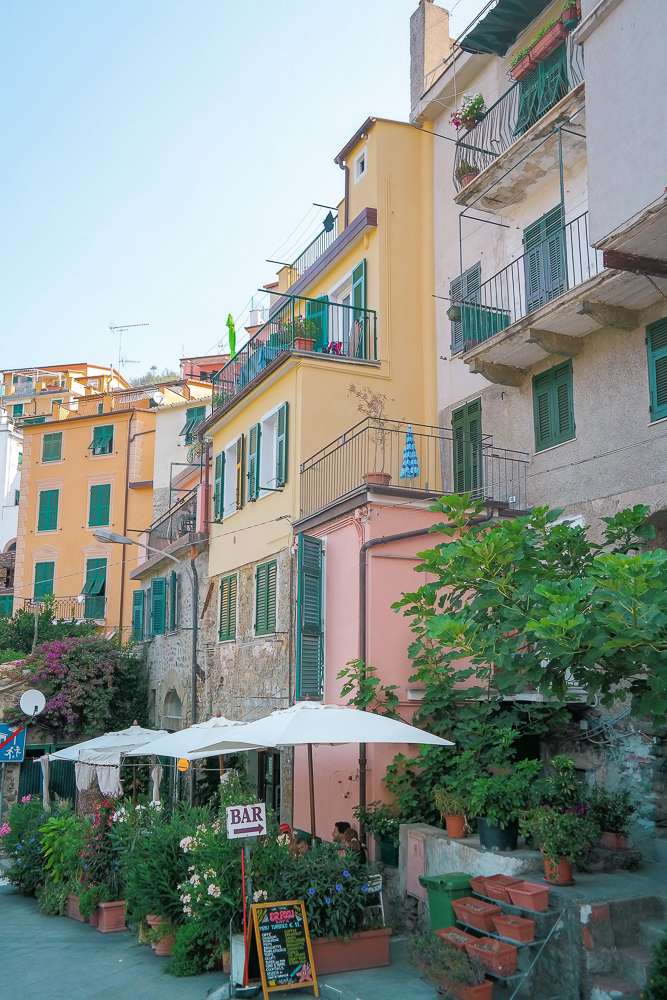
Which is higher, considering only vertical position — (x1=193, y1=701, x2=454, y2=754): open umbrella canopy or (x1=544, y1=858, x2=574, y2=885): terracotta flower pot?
(x1=193, y1=701, x2=454, y2=754): open umbrella canopy

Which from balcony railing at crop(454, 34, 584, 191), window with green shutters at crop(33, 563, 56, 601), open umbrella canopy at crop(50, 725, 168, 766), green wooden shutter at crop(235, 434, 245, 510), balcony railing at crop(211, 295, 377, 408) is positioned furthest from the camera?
window with green shutters at crop(33, 563, 56, 601)

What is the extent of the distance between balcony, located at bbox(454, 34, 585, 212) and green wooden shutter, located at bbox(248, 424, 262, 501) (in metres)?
5.66

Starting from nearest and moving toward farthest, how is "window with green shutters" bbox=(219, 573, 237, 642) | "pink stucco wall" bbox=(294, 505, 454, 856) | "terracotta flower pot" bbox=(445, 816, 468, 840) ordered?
"terracotta flower pot" bbox=(445, 816, 468, 840), "pink stucco wall" bbox=(294, 505, 454, 856), "window with green shutters" bbox=(219, 573, 237, 642)

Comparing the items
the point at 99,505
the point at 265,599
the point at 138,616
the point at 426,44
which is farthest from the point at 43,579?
the point at 426,44

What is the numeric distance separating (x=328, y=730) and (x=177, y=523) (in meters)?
15.0

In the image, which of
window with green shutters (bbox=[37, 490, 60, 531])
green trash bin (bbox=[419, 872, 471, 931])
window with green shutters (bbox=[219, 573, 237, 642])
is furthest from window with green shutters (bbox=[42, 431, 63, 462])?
green trash bin (bbox=[419, 872, 471, 931])

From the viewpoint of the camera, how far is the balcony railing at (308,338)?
1639cm

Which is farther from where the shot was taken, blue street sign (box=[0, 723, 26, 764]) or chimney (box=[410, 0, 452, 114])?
chimney (box=[410, 0, 452, 114])

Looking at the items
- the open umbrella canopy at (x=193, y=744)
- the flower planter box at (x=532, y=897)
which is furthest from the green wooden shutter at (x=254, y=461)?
the flower planter box at (x=532, y=897)

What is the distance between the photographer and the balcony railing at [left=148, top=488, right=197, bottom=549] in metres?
22.9

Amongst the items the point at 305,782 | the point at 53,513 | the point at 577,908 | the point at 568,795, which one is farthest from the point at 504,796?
the point at 53,513

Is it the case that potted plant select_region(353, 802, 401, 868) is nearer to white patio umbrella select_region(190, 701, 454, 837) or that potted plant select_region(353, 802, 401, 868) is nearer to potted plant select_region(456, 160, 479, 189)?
white patio umbrella select_region(190, 701, 454, 837)

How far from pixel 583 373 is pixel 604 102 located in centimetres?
363

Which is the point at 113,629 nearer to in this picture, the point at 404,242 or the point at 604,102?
the point at 404,242
